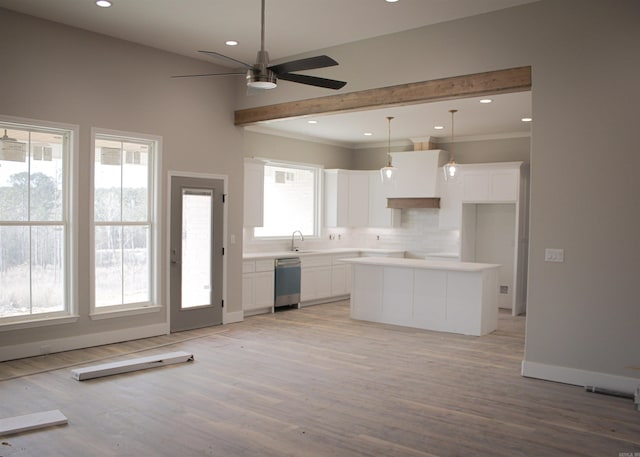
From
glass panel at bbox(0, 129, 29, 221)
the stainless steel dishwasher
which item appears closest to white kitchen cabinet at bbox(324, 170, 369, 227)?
the stainless steel dishwasher

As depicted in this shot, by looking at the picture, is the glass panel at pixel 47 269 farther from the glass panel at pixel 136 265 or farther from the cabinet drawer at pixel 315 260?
the cabinet drawer at pixel 315 260

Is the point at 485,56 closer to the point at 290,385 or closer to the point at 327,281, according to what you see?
the point at 290,385

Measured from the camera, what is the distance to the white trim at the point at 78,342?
538 cm

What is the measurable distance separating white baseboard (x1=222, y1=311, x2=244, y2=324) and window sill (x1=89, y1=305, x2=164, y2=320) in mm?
1001

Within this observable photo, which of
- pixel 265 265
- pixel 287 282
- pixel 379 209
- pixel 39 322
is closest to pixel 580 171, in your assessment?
pixel 265 265

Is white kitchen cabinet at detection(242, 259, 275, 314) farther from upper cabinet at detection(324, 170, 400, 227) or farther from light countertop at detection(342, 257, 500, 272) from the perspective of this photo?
upper cabinet at detection(324, 170, 400, 227)

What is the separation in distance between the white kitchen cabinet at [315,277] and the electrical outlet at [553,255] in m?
4.57

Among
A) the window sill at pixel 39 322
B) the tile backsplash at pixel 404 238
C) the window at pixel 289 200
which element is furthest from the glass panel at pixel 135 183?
the tile backsplash at pixel 404 238

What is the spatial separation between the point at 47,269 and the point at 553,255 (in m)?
4.92

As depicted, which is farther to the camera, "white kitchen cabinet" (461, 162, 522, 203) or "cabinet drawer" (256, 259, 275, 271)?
"white kitchen cabinet" (461, 162, 522, 203)

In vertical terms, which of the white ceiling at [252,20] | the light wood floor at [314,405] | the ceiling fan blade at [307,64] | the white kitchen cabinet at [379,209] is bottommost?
the light wood floor at [314,405]

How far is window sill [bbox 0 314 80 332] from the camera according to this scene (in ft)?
17.4

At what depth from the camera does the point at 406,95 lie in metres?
5.70

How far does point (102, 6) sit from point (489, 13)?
11.8ft
